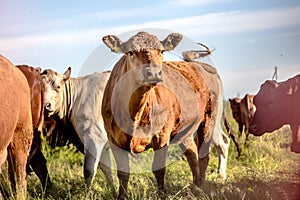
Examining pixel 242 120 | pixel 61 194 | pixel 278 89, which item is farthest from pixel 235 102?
pixel 61 194

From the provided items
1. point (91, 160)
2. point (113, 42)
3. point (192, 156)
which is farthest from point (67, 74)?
point (113, 42)

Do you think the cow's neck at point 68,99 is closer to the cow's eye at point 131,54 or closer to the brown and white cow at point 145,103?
the brown and white cow at point 145,103

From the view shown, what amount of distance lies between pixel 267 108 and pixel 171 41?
1849 mm

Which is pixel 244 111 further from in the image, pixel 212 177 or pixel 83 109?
pixel 83 109

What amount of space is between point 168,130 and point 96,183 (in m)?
1.94

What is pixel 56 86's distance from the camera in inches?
366

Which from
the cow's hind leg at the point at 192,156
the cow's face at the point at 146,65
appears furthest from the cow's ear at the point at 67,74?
the cow's face at the point at 146,65

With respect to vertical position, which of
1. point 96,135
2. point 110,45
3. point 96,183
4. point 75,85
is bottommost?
point 96,183

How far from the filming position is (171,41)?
687 centimetres

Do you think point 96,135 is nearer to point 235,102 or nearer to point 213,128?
point 213,128

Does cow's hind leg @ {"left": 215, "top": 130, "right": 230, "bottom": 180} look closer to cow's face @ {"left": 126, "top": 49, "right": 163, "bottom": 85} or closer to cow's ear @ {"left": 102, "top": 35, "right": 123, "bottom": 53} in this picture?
cow's ear @ {"left": 102, "top": 35, "right": 123, "bottom": 53}

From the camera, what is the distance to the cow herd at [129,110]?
250 inches

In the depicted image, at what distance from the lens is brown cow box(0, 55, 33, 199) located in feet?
19.7

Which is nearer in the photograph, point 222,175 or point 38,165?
point 38,165
